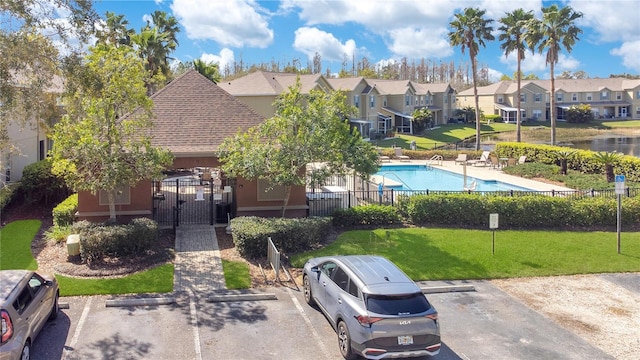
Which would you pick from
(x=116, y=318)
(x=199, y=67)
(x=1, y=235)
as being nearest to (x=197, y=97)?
(x=1, y=235)

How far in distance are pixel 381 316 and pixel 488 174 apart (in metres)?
30.1

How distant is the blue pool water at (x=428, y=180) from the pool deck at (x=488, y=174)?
662 millimetres

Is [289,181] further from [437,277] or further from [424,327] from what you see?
[424,327]

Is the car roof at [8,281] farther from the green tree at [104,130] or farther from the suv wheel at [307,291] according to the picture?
the suv wheel at [307,291]

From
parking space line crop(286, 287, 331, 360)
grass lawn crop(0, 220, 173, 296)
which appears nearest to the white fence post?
parking space line crop(286, 287, 331, 360)

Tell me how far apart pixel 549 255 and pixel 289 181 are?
9.30 metres

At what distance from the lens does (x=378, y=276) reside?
10.7 metres

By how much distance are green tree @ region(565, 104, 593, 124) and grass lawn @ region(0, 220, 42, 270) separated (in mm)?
86309

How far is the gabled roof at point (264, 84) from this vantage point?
4825cm

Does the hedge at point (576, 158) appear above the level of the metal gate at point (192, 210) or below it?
above

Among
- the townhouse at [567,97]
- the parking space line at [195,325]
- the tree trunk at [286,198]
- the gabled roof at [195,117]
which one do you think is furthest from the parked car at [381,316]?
the townhouse at [567,97]

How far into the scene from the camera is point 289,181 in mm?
18250

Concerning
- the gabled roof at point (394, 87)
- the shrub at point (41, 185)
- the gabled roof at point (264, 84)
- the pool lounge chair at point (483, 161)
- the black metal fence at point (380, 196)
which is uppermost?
the gabled roof at point (394, 87)

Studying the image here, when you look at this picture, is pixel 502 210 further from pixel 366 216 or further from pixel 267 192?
pixel 267 192
